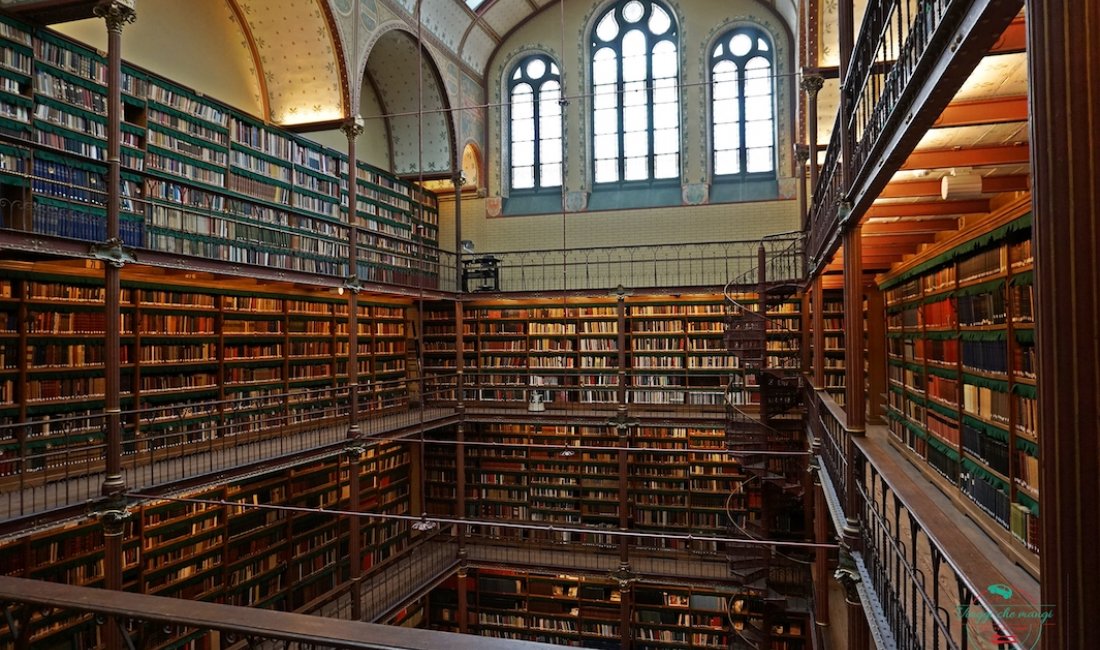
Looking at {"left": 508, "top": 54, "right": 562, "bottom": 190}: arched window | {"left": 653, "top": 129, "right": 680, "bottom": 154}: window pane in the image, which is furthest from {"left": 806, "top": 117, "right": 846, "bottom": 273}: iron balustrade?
{"left": 508, "top": 54, "right": 562, "bottom": 190}: arched window

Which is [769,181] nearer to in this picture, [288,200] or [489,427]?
[489,427]

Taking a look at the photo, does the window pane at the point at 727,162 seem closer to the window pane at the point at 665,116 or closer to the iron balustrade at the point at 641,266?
the window pane at the point at 665,116

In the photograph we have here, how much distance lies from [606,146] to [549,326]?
363cm

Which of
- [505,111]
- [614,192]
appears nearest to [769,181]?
[614,192]

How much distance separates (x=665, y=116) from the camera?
38.3ft

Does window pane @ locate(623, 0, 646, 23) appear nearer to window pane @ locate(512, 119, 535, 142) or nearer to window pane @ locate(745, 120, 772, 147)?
window pane @ locate(512, 119, 535, 142)

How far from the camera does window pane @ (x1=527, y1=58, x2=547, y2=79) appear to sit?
12.3 m

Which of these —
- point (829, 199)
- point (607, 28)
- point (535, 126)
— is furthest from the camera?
point (535, 126)

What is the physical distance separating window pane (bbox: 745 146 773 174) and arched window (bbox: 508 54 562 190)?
339 centimetres

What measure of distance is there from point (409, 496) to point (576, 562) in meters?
3.09

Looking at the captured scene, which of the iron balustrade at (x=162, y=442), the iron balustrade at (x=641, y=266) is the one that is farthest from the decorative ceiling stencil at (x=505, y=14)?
the iron balustrade at (x=162, y=442)

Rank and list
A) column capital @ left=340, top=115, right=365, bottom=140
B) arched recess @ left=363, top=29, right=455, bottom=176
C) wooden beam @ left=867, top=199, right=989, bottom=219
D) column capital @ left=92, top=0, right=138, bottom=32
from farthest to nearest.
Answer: arched recess @ left=363, top=29, right=455, bottom=176 → column capital @ left=340, top=115, right=365, bottom=140 → column capital @ left=92, top=0, right=138, bottom=32 → wooden beam @ left=867, top=199, right=989, bottom=219

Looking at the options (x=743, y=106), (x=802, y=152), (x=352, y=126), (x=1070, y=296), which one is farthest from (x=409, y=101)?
(x=1070, y=296)

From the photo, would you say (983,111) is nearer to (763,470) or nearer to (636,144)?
(763,470)
